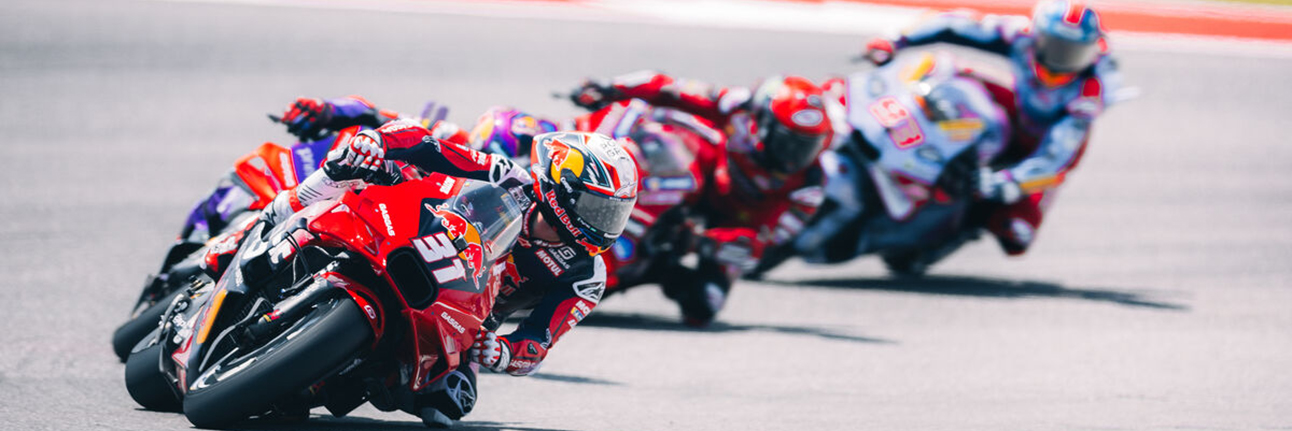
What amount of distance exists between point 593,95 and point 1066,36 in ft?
10.8

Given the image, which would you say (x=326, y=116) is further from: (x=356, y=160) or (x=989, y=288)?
(x=989, y=288)

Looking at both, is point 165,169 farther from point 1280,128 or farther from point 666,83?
point 1280,128

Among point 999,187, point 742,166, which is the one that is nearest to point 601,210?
point 742,166

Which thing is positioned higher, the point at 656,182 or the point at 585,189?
the point at 585,189

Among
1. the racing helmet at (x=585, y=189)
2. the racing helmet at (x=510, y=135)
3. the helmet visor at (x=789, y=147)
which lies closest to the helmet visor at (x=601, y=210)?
the racing helmet at (x=585, y=189)

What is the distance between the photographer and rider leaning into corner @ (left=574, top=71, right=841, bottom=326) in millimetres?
9211

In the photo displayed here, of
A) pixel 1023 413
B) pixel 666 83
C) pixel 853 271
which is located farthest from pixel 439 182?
pixel 853 271

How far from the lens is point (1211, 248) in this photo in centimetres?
1281

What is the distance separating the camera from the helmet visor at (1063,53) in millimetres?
10836

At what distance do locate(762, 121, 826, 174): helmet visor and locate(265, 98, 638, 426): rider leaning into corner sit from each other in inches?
125

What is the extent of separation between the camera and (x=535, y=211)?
6.07 meters

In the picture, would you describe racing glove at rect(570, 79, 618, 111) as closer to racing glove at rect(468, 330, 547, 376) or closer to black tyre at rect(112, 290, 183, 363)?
black tyre at rect(112, 290, 183, 363)

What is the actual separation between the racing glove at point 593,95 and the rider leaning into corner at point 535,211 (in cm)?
313

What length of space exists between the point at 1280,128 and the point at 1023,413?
11.5 meters
